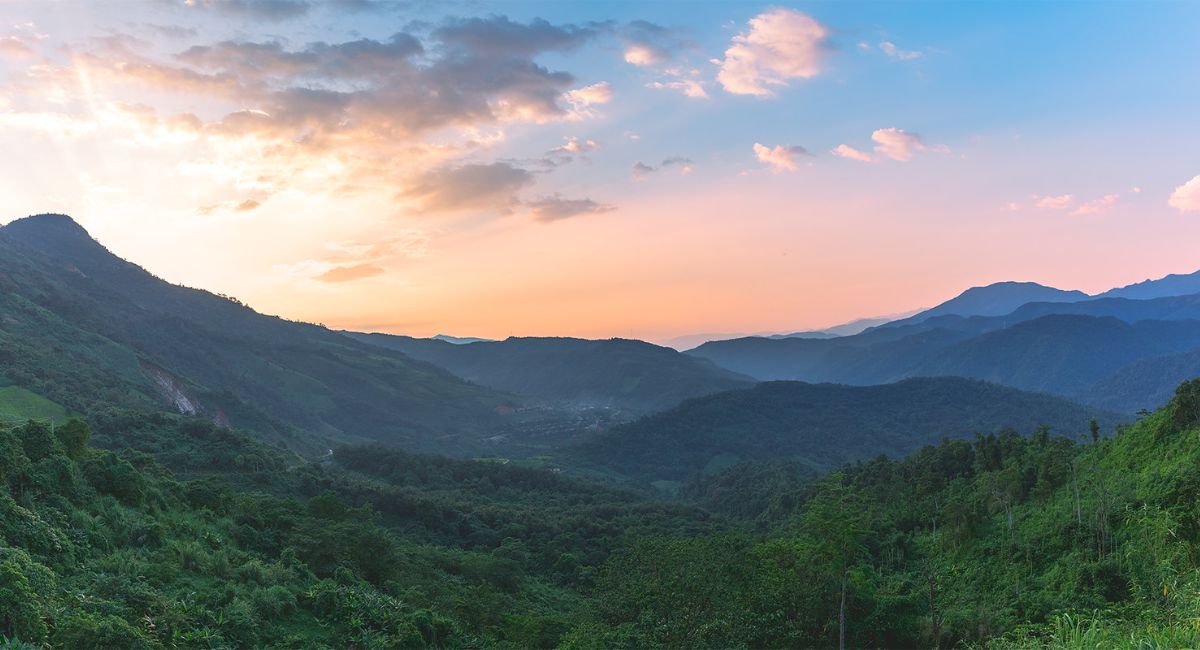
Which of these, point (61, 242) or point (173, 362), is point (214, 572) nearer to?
point (173, 362)

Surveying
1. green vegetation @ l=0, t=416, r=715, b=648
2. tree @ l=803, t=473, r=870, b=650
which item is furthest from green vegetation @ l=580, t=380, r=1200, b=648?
green vegetation @ l=0, t=416, r=715, b=648

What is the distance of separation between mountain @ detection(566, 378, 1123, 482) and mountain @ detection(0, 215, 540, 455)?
41.2 m

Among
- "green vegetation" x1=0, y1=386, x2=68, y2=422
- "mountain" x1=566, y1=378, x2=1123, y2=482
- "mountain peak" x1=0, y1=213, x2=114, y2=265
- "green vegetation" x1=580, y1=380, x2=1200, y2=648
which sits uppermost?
"mountain peak" x1=0, y1=213, x2=114, y2=265

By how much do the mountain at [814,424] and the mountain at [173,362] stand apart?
4120 centimetres

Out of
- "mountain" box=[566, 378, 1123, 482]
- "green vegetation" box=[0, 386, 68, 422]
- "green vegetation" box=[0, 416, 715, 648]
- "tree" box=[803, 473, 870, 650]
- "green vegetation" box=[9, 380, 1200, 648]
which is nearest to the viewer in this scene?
"green vegetation" box=[0, 416, 715, 648]

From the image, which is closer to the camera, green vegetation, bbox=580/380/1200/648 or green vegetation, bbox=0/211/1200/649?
green vegetation, bbox=0/211/1200/649

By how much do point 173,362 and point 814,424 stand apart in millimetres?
152771

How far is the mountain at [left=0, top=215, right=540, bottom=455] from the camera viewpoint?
80750 mm

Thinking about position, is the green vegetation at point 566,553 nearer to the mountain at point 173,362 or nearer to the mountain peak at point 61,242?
the mountain at point 173,362

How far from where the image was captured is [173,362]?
13375 centimetres

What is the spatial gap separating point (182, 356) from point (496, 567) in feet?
420

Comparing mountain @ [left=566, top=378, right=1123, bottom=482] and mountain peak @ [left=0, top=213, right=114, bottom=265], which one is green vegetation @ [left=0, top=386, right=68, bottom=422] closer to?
mountain @ [left=566, top=378, right=1123, bottom=482]

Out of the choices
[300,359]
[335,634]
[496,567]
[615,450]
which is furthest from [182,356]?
[335,634]

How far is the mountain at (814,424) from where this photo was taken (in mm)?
151875
